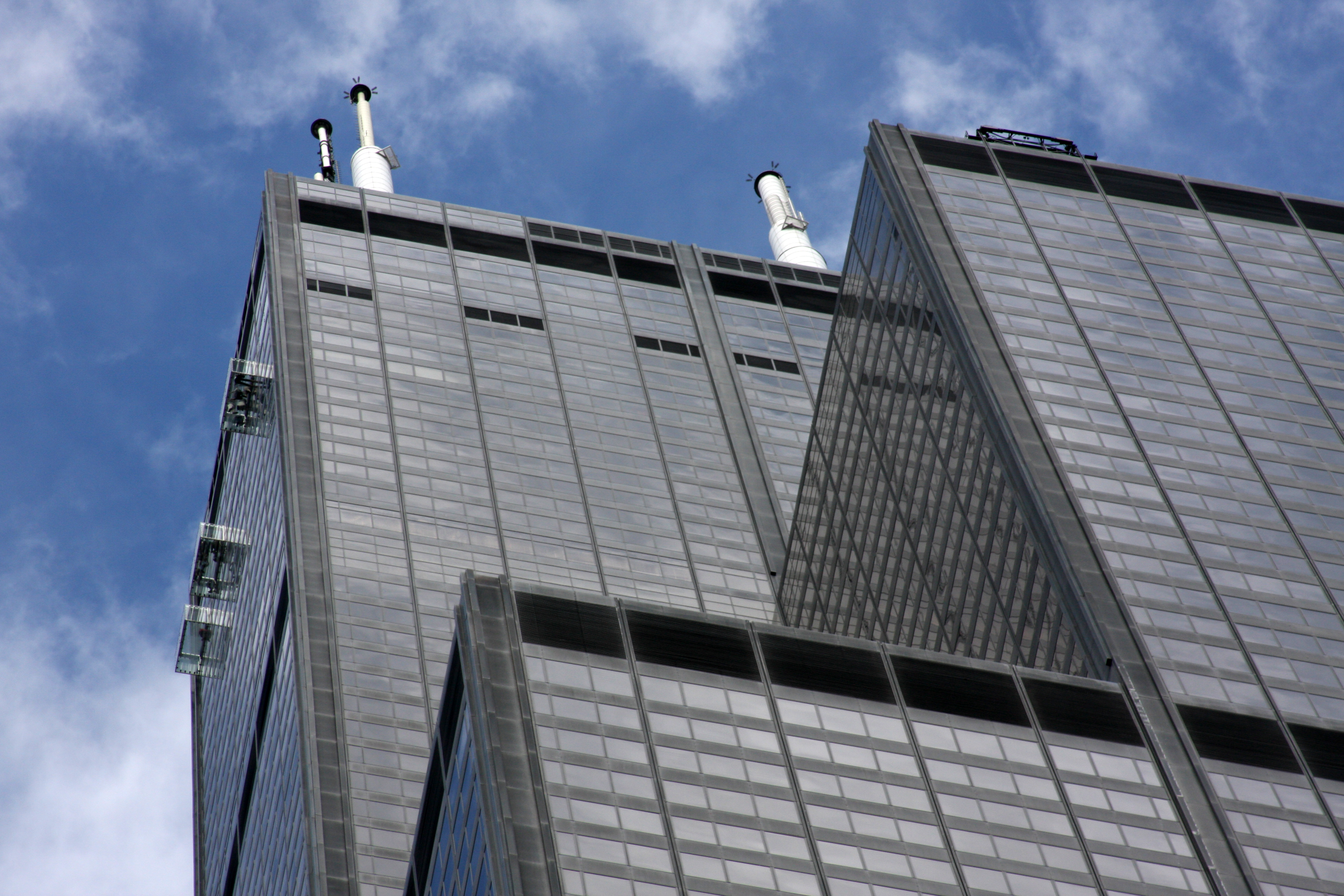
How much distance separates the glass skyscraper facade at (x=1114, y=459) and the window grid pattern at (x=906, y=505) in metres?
0.26

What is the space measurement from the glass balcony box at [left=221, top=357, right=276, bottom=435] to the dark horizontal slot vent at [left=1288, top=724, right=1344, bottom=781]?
91.9m

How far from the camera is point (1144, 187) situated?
130500mm

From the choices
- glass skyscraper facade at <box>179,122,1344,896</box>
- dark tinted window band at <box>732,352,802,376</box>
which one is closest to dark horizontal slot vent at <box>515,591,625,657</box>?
glass skyscraper facade at <box>179,122,1344,896</box>

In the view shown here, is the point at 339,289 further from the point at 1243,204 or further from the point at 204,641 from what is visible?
the point at 1243,204

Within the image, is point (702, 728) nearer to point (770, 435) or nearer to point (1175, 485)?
point (1175, 485)

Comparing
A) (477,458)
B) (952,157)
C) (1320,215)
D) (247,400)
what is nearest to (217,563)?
(247,400)

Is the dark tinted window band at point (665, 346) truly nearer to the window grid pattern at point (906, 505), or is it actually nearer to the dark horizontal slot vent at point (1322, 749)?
the window grid pattern at point (906, 505)

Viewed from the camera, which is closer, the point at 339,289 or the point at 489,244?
the point at 339,289

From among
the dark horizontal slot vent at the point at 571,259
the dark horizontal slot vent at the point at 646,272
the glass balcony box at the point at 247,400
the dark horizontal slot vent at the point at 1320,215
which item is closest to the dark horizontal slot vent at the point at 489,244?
the dark horizontal slot vent at the point at 571,259

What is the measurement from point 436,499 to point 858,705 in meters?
66.1

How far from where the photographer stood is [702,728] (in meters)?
76.5

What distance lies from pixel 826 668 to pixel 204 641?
362 feet

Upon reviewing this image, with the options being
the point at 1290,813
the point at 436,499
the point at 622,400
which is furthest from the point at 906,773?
the point at 622,400

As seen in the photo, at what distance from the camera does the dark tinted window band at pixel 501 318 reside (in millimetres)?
167875
